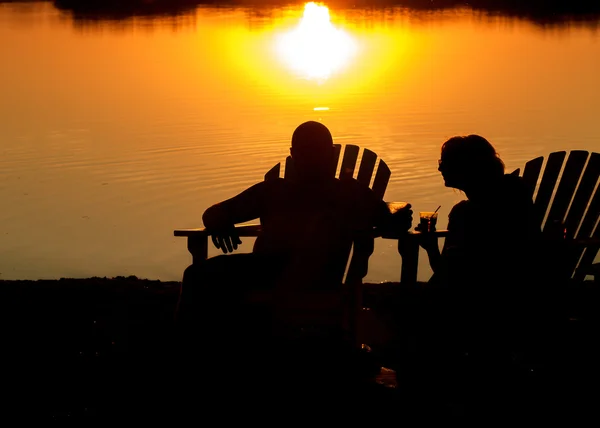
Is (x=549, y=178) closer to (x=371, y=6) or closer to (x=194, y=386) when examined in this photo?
(x=194, y=386)

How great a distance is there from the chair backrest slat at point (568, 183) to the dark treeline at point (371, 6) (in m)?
28.8

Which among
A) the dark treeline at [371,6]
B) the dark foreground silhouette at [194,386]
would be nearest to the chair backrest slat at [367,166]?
the dark foreground silhouette at [194,386]

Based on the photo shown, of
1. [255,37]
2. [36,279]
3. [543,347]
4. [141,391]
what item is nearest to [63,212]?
[36,279]

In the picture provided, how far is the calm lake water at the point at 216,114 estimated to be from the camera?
9.46 m

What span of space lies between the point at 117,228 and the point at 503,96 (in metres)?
9.83

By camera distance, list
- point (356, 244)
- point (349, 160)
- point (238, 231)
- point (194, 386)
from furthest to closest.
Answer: point (349, 160), point (238, 231), point (356, 244), point (194, 386)

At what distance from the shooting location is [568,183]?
20.2ft

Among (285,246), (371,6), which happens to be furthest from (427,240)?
(371,6)

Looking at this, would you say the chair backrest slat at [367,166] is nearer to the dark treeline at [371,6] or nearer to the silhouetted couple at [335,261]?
the silhouetted couple at [335,261]

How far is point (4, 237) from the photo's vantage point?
30.1ft

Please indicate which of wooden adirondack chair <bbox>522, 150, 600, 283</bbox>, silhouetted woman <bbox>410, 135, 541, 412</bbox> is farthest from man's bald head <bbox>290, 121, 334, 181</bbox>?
wooden adirondack chair <bbox>522, 150, 600, 283</bbox>

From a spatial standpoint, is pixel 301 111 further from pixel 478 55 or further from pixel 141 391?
pixel 141 391

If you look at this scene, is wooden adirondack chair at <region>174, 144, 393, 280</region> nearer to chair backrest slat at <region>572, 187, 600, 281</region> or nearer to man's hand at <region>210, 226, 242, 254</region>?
man's hand at <region>210, 226, 242, 254</region>

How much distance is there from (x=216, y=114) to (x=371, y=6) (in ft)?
104
